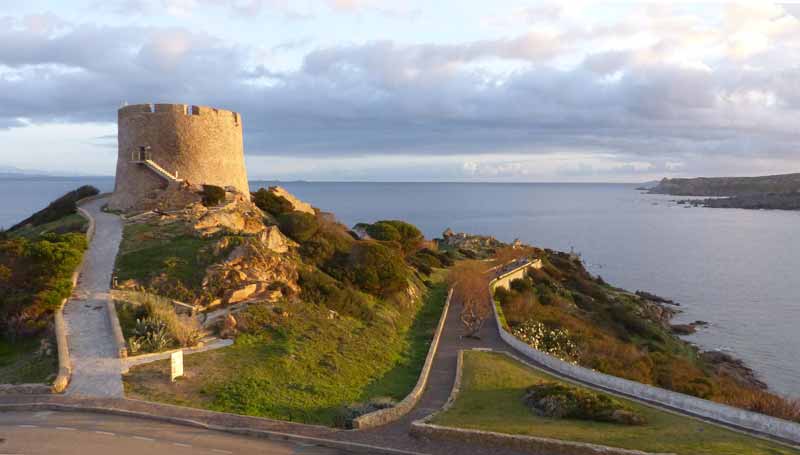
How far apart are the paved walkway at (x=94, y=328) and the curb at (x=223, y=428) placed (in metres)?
0.82

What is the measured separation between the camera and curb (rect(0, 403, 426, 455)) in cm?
1309

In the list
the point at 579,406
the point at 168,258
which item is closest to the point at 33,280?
the point at 168,258

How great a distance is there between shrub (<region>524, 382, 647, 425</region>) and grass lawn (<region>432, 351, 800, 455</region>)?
25cm

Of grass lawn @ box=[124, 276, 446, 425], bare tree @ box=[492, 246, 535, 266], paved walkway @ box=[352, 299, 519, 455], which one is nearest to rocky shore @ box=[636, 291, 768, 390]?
bare tree @ box=[492, 246, 535, 266]

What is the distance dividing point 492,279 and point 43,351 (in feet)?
101

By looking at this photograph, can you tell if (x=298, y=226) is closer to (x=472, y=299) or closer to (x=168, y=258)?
(x=168, y=258)

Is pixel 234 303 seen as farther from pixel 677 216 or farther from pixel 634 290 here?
pixel 677 216

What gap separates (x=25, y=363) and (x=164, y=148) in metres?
19.0

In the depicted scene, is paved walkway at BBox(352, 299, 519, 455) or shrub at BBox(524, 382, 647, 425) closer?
paved walkway at BBox(352, 299, 519, 455)

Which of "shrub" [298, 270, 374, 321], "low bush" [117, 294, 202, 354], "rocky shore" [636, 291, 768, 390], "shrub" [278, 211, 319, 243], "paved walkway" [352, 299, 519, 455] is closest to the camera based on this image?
"paved walkway" [352, 299, 519, 455]

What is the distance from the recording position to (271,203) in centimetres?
3884

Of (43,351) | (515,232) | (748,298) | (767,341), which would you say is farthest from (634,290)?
(43,351)

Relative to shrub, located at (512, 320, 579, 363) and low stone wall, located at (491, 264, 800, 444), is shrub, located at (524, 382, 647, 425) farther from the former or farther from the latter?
shrub, located at (512, 320, 579, 363)

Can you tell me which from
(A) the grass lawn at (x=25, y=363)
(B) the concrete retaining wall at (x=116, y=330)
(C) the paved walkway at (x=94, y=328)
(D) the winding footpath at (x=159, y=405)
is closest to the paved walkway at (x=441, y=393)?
(D) the winding footpath at (x=159, y=405)
